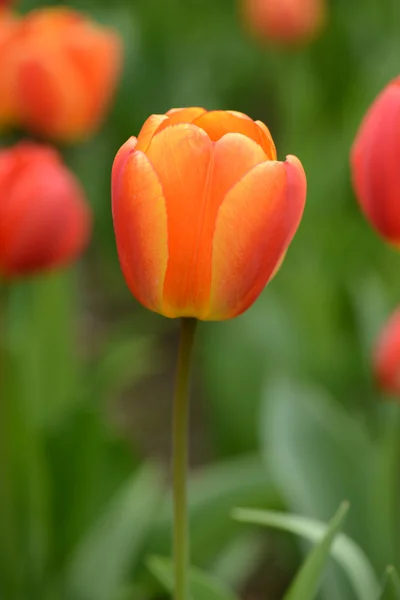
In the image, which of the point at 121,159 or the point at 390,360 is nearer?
the point at 121,159

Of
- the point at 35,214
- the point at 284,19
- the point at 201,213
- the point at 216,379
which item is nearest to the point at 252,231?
the point at 201,213

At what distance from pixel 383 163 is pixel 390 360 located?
44cm

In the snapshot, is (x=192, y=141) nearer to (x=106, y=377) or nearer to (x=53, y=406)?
(x=53, y=406)

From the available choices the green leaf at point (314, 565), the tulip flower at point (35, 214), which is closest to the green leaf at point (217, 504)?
the tulip flower at point (35, 214)

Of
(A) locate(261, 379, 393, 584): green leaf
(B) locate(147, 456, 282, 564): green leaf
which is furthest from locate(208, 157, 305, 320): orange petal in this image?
(B) locate(147, 456, 282, 564): green leaf

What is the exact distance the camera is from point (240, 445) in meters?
1.34

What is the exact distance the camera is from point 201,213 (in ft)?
1.38

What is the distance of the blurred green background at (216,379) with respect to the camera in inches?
37.0

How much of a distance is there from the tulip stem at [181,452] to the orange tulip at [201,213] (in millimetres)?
15

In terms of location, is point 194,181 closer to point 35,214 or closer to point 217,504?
point 35,214

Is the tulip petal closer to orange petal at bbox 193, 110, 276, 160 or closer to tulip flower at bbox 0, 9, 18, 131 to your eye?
tulip flower at bbox 0, 9, 18, 131

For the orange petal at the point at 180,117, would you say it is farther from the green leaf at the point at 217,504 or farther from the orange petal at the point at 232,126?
the green leaf at the point at 217,504

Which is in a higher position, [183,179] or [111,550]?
[183,179]

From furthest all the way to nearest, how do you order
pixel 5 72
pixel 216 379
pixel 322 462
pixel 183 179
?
1. pixel 216 379
2. pixel 5 72
3. pixel 322 462
4. pixel 183 179
